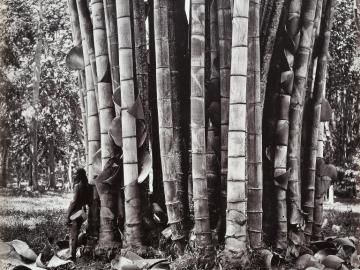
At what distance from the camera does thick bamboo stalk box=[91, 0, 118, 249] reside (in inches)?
149

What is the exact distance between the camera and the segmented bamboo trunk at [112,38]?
3.74 metres

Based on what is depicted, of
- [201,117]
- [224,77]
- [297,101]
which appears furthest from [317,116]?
[201,117]

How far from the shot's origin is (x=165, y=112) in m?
3.58

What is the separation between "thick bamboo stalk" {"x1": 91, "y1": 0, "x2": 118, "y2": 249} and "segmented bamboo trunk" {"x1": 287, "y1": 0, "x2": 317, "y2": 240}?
1.34m

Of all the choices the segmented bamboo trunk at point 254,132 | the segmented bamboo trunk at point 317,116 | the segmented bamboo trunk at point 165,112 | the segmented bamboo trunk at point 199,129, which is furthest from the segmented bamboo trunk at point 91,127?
the segmented bamboo trunk at point 317,116

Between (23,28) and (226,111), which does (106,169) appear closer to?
(226,111)

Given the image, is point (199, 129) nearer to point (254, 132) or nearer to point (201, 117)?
point (201, 117)

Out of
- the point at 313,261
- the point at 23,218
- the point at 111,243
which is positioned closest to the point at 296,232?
the point at 313,261

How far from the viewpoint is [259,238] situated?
3.57 metres

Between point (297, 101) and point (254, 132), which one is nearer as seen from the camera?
point (254, 132)

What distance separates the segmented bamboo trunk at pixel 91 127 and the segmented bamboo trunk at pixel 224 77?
99 centimetres

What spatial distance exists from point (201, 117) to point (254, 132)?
0.39 meters

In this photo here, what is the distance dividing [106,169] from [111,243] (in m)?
0.55

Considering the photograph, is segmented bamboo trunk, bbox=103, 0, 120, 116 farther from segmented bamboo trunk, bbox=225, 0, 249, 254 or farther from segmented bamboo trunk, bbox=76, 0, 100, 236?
segmented bamboo trunk, bbox=225, 0, 249, 254
